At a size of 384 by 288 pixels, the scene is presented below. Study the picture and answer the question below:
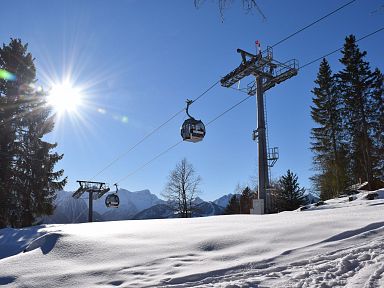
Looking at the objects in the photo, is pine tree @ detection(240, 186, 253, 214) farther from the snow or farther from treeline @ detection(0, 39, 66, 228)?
the snow

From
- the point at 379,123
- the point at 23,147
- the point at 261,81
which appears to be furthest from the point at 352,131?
the point at 23,147

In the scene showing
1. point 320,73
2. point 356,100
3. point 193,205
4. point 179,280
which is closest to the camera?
point 179,280

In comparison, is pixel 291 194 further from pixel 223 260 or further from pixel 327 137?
pixel 223 260

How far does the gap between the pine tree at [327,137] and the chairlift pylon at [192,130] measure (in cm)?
1935

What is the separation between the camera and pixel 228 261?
429 cm

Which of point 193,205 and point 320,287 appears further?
point 193,205

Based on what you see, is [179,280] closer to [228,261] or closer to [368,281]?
[228,261]

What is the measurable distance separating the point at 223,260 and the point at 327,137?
3181 centimetres

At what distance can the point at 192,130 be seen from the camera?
13578 millimetres

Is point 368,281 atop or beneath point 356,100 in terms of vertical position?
beneath

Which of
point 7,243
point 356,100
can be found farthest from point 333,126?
point 7,243

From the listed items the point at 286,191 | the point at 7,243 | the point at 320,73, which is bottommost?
the point at 7,243

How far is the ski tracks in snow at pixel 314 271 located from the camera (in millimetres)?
3391

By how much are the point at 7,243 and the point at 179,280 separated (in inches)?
314
